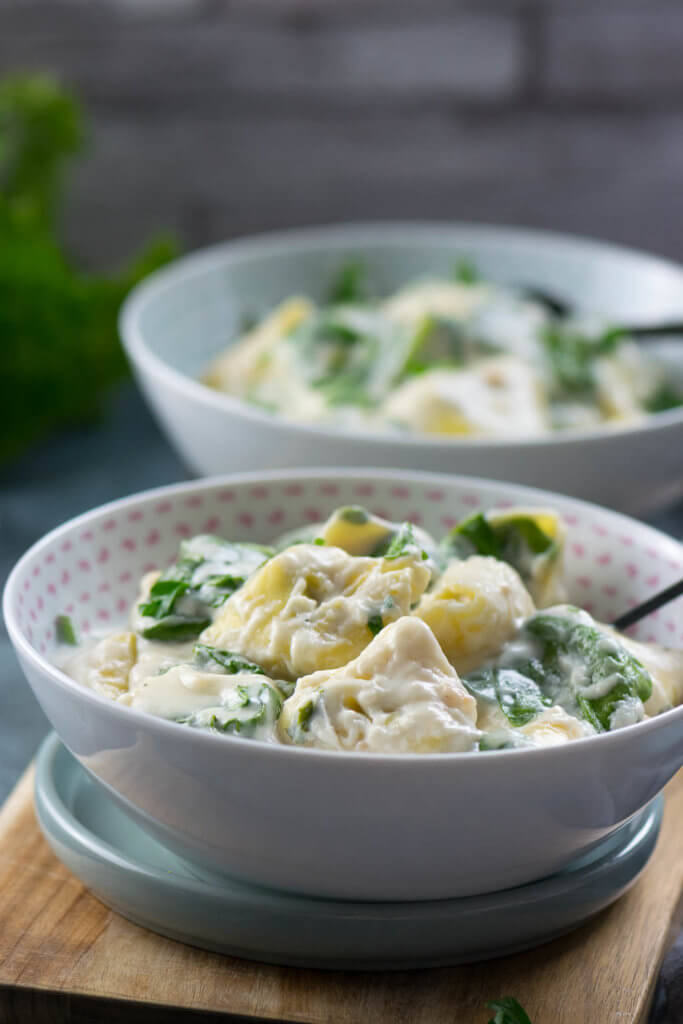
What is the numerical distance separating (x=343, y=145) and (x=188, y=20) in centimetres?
40

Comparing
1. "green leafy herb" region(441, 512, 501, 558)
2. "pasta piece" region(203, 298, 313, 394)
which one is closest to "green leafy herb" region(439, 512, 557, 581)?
"green leafy herb" region(441, 512, 501, 558)

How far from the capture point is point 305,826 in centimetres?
82

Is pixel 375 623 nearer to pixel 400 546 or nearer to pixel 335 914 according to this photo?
pixel 400 546

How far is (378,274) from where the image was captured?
2209mm

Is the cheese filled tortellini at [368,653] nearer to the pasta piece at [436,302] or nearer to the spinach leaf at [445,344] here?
the spinach leaf at [445,344]

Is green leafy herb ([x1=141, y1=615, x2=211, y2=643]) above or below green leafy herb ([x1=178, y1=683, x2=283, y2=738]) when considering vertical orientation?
below

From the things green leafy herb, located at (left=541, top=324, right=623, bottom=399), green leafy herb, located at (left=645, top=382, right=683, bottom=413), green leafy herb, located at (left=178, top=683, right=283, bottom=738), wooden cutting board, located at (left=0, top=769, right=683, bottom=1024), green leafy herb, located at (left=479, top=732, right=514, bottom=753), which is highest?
green leafy herb, located at (left=178, top=683, right=283, bottom=738)

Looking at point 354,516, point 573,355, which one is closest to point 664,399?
point 573,355

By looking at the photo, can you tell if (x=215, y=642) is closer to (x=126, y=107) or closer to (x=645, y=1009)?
(x=645, y=1009)

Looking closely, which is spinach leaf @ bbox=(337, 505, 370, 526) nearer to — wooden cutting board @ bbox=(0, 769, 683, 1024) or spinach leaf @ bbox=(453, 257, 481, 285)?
wooden cutting board @ bbox=(0, 769, 683, 1024)

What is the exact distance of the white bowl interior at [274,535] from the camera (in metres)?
1.13

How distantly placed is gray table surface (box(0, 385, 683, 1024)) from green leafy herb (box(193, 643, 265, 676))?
0.41 m

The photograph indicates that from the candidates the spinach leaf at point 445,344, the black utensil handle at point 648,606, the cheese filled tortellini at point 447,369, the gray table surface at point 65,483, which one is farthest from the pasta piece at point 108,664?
the spinach leaf at point 445,344

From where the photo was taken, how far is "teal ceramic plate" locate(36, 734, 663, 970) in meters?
0.88
